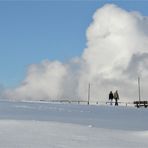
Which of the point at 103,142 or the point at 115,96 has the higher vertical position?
the point at 115,96

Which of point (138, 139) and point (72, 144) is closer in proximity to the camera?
point (72, 144)

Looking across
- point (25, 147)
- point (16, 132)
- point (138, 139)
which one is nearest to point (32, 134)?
point (16, 132)

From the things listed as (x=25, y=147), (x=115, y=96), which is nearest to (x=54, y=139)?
(x=25, y=147)

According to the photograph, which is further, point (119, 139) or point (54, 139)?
point (119, 139)

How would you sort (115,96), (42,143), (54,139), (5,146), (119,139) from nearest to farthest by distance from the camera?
1. (5,146)
2. (42,143)
3. (54,139)
4. (119,139)
5. (115,96)

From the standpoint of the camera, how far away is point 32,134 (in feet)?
43.5

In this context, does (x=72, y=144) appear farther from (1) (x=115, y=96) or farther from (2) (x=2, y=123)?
(1) (x=115, y=96)

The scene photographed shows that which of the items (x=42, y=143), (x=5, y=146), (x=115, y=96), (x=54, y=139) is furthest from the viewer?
(x=115, y=96)

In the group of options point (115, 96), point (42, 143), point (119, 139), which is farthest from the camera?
point (115, 96)

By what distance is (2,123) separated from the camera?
1534 cm

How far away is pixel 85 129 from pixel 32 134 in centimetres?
280

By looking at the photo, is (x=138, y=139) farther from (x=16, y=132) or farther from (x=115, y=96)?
(x=115, y=96)

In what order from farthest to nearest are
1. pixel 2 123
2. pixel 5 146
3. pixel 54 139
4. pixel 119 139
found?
pixel 2 123 < pixel 119 139 < pixel 54 139 < pixel 5 146

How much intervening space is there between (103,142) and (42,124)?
3.18 meters
